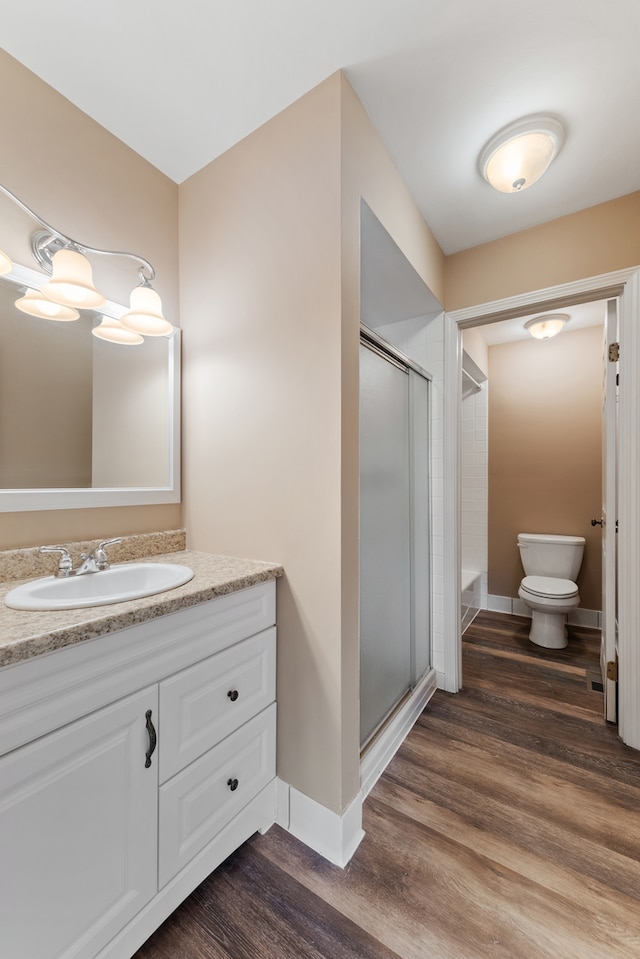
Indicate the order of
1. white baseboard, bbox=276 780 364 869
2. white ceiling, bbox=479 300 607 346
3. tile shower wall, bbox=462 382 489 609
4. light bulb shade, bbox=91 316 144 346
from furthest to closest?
tile shower wall, bbox=462 382 489 609 → white ceiling, bbox=479 300 607 346 → light bulb shade, bbox=91 316 144 346 → white baseboard, bbox=276 780 364 869

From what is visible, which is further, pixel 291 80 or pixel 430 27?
pixel 291 80

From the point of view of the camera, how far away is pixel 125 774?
34.9 inches

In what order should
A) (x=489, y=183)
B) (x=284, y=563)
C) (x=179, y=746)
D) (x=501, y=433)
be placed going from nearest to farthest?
(x=179, y=746), (x=284, y=563), (x=489, y=183), (x=501, y=433)

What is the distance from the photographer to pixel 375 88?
50.8 inches

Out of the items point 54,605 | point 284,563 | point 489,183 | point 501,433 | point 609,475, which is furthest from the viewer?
point 501,433

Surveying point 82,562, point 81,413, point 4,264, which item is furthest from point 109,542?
point 4,264

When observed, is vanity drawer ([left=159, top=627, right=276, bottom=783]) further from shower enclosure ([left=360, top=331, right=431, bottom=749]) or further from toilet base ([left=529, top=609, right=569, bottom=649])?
toilet base ([left=529, top=609, right=569, bottom=649])

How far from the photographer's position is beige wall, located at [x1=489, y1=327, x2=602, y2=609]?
3.10 meters

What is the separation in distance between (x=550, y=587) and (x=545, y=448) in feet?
3.94

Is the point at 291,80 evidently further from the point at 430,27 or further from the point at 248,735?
the point at 248,735

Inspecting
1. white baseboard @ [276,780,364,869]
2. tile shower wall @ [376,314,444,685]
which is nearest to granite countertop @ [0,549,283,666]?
white baseboard @ [276,780,364,869]

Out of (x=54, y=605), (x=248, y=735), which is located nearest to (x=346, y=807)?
(x=248, y=735)

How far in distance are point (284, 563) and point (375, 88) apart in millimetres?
1647

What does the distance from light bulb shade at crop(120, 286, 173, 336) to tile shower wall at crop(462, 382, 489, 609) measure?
2.93 m
